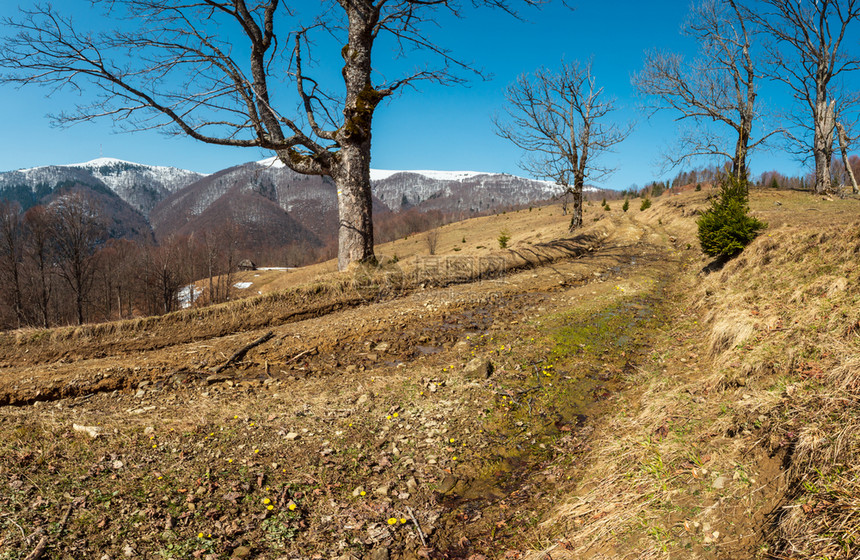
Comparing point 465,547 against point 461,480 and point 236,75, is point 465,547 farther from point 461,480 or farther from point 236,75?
point 236,75

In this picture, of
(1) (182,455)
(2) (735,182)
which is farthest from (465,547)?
(2) (735,182)

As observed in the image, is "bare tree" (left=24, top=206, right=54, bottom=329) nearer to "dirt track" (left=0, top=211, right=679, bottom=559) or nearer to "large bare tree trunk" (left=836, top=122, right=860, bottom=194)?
"dirt track" (left=0, top=211, right=679, bottom=559)

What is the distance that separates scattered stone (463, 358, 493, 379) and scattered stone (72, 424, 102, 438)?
4.18 m

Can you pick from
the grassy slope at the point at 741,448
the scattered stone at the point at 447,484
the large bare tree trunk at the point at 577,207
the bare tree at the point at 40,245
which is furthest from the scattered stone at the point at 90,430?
the bare tree at the point at 40,245

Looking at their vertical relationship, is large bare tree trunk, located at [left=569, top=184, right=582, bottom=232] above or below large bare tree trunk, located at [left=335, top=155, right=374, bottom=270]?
above

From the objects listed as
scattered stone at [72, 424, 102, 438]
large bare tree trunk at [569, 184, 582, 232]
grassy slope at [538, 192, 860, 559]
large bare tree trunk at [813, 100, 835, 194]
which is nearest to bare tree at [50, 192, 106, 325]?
scattered stone at [72, 424, 102, 438]

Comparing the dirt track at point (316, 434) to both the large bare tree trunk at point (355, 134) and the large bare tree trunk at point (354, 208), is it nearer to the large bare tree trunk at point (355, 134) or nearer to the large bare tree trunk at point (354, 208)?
the large bare tree trunk at point (354, 208)

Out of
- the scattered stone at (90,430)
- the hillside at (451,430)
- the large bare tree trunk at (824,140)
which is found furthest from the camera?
the large bare tree trunk at (824,140)

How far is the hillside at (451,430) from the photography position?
2.69 meters

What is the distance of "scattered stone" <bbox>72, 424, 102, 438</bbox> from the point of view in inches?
→ 152

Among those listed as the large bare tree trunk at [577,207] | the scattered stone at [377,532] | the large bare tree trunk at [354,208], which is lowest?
the scattered stone at [377,532]

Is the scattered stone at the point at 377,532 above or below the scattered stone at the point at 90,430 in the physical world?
below

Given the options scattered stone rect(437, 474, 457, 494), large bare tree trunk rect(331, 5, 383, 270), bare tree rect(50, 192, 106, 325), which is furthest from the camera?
bare tree rect(50, 192, 106, 325)

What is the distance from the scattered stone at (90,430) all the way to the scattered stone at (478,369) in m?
4.18
